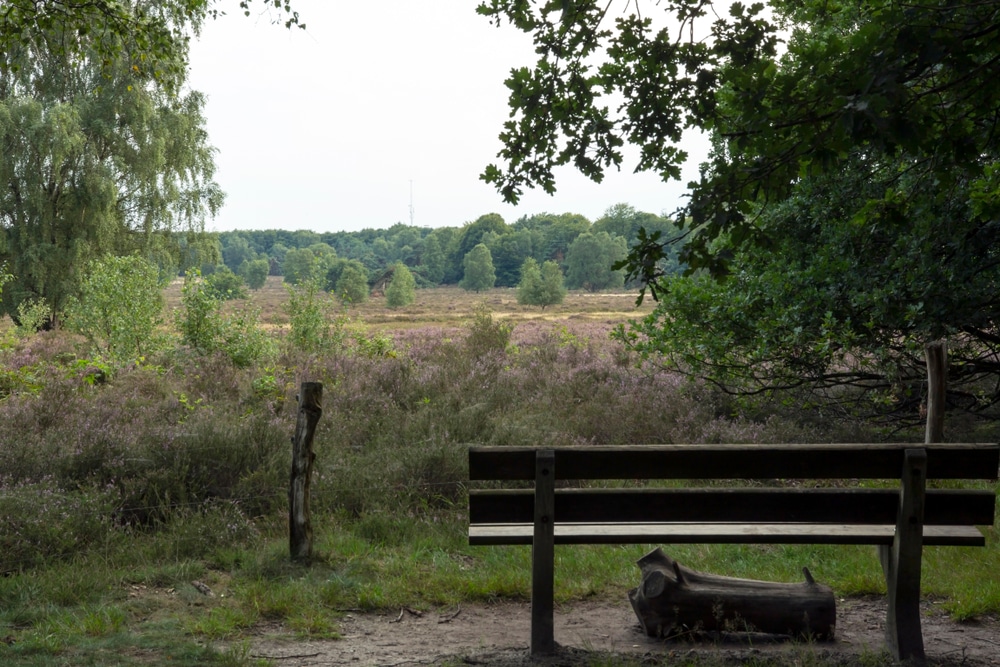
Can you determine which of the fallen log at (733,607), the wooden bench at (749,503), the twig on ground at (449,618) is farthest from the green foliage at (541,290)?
the wooden bench at (749,503)

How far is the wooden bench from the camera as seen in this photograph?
Result: 378 centimetres

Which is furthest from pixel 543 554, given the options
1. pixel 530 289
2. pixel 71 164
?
pixel 530 289

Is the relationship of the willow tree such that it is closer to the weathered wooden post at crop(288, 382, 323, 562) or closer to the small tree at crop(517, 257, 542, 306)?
the weathered wooden post at crop(288, 382, 323, 562)

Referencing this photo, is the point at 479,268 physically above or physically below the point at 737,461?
above

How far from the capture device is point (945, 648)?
13.8ft

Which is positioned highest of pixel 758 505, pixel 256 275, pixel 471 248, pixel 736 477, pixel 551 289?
pixel 471 248

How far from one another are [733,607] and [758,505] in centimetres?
67

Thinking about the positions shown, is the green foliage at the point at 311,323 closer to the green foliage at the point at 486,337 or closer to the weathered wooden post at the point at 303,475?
the green foliage at the point at 486,337

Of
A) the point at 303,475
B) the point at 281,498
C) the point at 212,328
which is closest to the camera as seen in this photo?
the point at 303,475

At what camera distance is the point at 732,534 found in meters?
4.11

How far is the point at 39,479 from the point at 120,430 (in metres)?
1.26

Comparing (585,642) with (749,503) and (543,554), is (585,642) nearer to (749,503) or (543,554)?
(543,554)

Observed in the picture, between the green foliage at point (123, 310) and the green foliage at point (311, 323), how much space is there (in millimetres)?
2895

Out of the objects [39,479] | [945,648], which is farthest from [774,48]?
[39,479]
